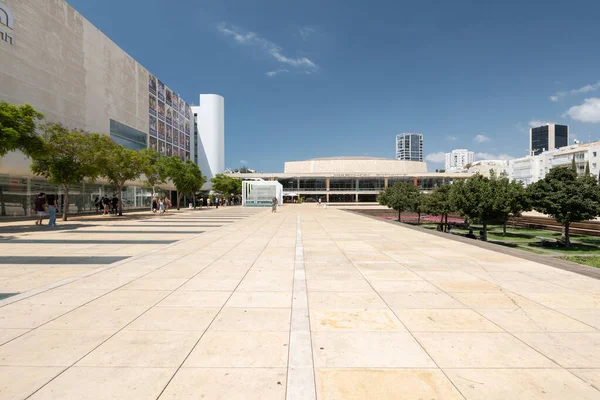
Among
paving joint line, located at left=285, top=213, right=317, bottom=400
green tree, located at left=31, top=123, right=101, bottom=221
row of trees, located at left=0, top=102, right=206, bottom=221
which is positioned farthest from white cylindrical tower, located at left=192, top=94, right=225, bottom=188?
paving joint line, located at left=285, top=213, right=317, bottom=400

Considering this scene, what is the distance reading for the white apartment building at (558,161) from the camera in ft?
249

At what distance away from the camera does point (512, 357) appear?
326cm

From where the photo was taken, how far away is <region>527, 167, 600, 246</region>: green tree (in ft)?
61.3

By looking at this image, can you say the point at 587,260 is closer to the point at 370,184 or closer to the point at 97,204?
the point at 97,204

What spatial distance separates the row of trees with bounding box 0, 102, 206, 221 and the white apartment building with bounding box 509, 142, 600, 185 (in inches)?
3044

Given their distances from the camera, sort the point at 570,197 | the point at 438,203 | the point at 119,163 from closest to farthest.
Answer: the point at 570,197 < the point at 119,163 < the point at 438,203

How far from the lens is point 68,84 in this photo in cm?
2856

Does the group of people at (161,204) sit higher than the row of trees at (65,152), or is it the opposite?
the row of trees at (65,152)

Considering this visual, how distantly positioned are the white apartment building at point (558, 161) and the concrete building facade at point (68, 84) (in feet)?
260

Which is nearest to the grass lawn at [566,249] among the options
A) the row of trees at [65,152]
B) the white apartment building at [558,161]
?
the row of trees at [65,152]

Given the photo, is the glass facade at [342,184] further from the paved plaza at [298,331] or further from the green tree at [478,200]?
the paved plaza at [298,331]

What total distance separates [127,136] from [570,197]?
45.9 m

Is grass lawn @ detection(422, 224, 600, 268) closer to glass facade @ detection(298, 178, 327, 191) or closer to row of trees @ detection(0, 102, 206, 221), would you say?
row of trees @ detection(0, 102, 206, 221)

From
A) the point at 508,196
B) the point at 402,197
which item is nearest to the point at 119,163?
the point at 402,197
